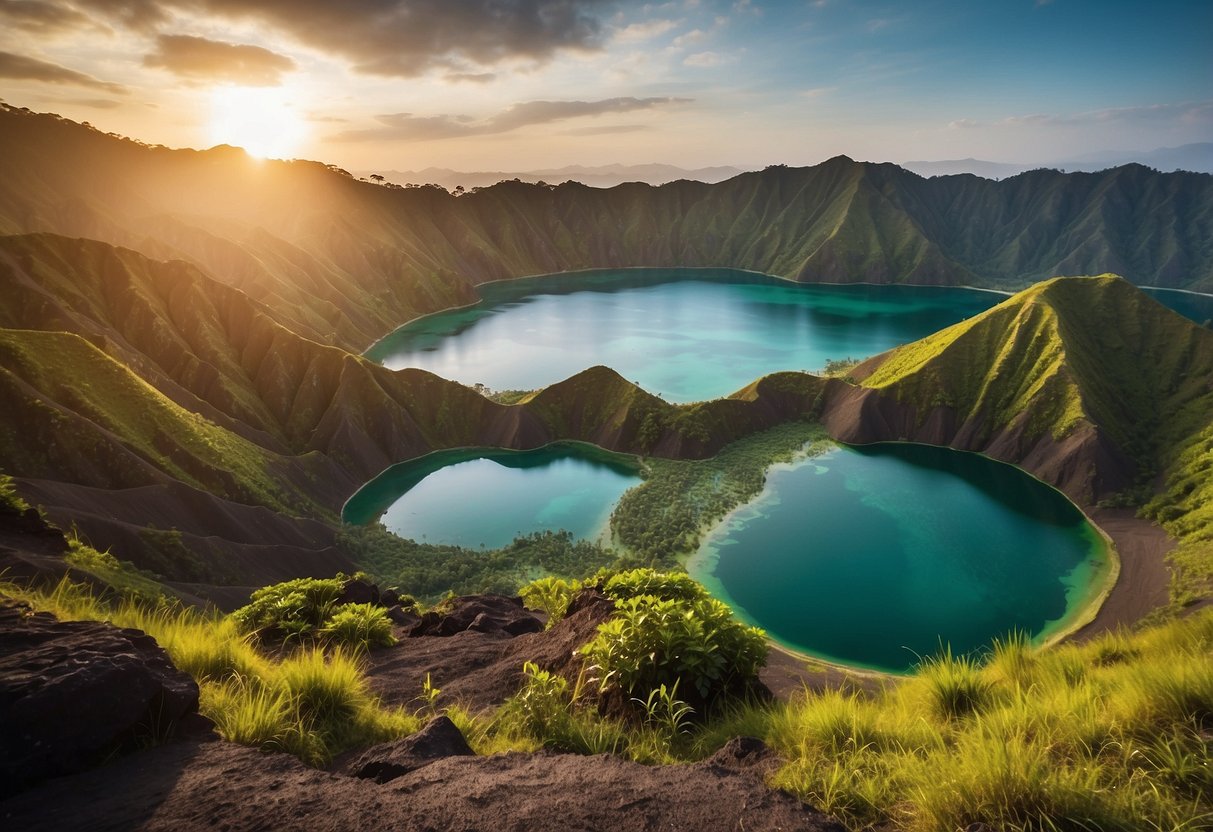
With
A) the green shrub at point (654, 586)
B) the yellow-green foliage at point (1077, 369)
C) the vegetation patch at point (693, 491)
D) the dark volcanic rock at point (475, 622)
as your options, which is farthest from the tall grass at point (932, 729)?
the yellow-green foliage at point (1077, 369)

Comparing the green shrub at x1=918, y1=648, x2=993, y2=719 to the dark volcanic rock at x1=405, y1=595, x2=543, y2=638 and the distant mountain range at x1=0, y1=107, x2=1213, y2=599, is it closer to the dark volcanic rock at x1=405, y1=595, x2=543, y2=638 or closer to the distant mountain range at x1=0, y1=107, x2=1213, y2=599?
the dark volcanic rock at x1=405, y1=595, x2=543, y2=638

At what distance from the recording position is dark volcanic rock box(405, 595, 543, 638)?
15586 millimetres

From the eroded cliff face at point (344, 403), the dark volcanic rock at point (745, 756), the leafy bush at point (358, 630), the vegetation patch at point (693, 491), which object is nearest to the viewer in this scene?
the dark volcanic rock at point (745, 756)

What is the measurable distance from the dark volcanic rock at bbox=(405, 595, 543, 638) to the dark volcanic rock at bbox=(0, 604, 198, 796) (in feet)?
31.0

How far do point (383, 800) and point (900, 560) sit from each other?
1941 inches

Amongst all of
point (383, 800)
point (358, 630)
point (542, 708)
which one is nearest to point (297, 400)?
point (358, 630)

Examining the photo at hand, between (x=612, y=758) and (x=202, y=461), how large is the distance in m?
47.6

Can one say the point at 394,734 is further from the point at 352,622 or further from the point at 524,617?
the point at 524,617

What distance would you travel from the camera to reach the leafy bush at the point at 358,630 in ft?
39.4

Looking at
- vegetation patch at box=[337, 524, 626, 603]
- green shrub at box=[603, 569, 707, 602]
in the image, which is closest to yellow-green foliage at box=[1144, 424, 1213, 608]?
vegetation patch at box=[337, 524, 626, 603]

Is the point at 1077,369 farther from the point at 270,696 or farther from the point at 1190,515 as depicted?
the point at 270,696

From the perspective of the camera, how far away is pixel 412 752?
239 inches

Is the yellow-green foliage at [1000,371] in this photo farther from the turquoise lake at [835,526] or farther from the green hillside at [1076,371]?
the turquoise lake at [835,526]

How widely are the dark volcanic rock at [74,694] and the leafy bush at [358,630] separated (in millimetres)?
5689
